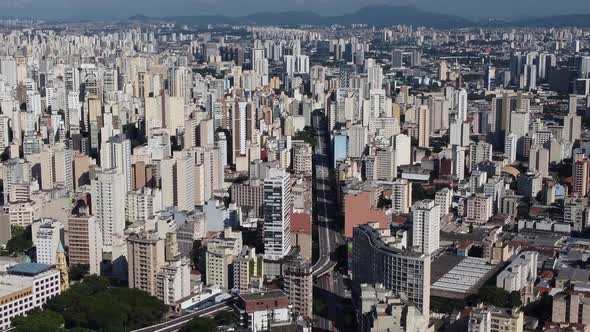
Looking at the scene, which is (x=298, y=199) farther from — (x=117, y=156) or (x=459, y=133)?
(x=459, y=133)

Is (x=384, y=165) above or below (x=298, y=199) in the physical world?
above

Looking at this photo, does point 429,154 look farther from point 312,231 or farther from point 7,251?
point 7,251

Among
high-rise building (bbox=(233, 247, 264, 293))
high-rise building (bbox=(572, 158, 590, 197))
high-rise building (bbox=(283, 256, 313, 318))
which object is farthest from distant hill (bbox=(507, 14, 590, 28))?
high-rise building (bbox=(283, 256, 313, 318))

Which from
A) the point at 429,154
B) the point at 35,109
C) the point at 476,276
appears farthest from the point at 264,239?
the point at 35,109

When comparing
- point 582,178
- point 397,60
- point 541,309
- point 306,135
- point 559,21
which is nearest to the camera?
point 541,309

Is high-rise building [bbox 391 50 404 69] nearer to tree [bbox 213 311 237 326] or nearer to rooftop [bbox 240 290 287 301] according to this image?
tree [bbox 213 311 237 326]

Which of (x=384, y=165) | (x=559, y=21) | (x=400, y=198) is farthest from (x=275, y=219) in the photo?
(x=559, y=21)
